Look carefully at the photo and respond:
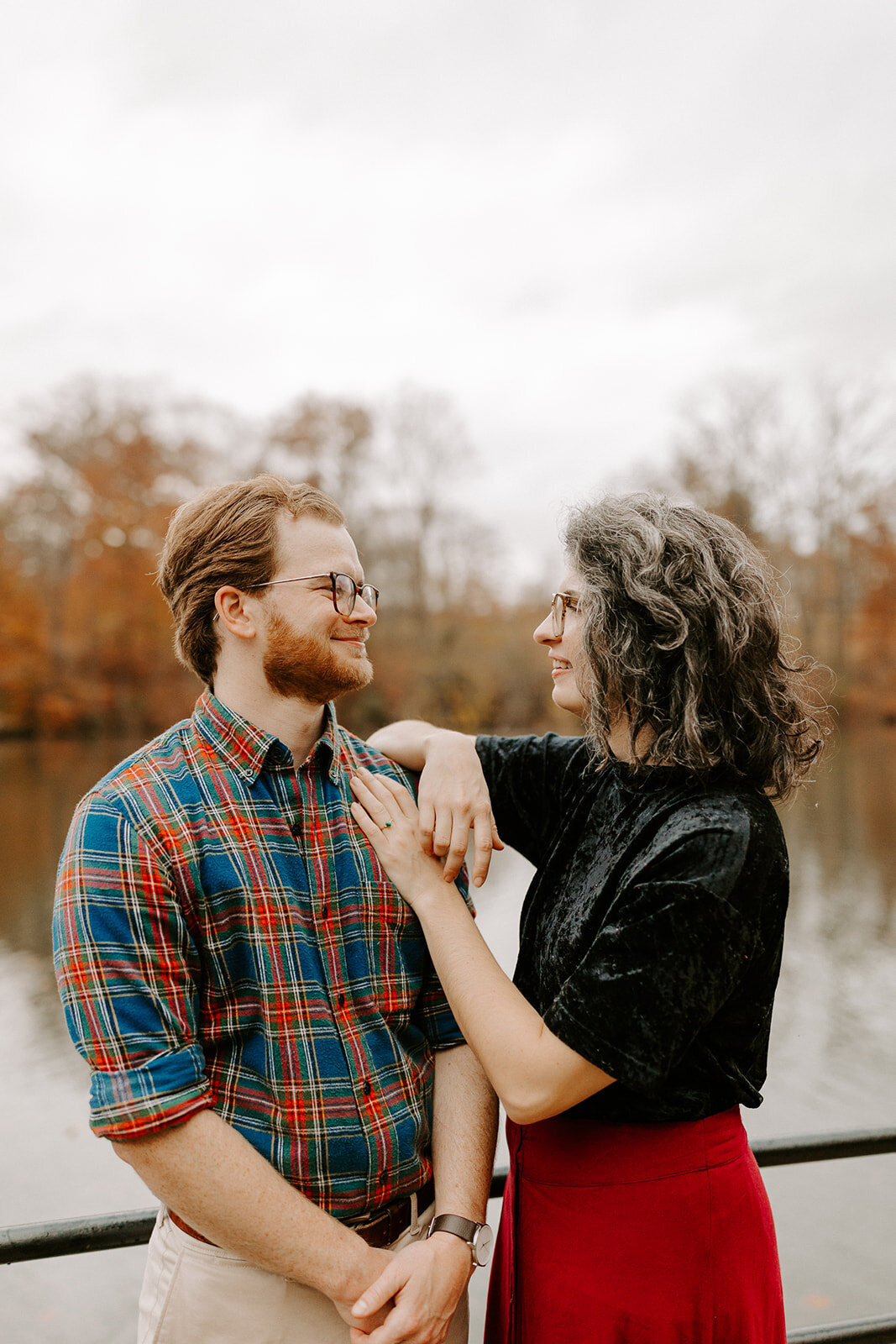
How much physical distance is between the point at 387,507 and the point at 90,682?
39.2ft

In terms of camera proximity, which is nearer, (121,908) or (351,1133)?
(121,908)

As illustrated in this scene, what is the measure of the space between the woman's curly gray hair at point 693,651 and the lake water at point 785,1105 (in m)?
0.78

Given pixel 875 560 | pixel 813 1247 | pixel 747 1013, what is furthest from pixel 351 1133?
pixel 875 560

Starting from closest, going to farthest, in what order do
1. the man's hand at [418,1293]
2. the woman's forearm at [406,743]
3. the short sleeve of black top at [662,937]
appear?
the short sleeve of black top at [662,937] < the man's hand at [418,1293] < the woman's forearm at [406,743]

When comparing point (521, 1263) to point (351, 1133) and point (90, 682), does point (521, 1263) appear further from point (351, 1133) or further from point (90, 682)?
point (90, 682)

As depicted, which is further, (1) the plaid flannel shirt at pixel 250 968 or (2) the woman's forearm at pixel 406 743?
(2) the woman's forearm at pixel 406 743

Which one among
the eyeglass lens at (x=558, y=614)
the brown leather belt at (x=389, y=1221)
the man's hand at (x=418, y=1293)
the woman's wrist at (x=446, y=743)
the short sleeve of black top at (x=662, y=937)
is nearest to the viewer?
the short sleeve of black top at (x=662, y=937)

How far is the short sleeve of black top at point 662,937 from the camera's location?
60.8 inches

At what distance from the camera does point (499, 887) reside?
15586 mm

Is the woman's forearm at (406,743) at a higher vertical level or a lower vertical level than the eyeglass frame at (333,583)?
lower

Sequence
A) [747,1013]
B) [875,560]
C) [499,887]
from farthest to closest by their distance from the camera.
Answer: [875,560] < [499,887] < [747,1013]

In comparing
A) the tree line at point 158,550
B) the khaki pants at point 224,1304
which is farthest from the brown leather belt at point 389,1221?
the tree line at point 158,550

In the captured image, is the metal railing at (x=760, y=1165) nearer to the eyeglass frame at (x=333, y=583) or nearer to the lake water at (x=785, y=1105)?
the lake water at (x=785, y=1105)

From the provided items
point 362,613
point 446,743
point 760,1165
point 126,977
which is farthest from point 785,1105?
point 126,977
